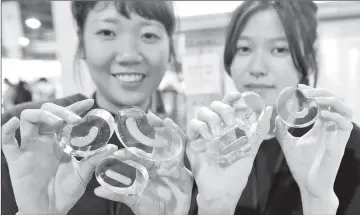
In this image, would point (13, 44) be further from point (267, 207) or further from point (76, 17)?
point (267, 207)

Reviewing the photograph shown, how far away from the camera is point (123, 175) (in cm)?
70

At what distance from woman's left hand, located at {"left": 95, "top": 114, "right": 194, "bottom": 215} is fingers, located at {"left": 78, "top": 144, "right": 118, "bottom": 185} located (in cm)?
3

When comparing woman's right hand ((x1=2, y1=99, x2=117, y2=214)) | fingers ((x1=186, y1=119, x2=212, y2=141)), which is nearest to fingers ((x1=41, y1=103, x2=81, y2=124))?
woman's right hand ((x1=2, y1=99, x2=117, y2=214))

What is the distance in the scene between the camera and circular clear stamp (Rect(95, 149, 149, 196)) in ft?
2.29

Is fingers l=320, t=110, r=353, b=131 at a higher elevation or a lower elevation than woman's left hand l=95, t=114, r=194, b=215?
higher

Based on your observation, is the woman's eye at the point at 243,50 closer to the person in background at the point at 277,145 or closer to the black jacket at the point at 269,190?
the person in background at the point at 277,145

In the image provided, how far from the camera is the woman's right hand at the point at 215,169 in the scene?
691 mm

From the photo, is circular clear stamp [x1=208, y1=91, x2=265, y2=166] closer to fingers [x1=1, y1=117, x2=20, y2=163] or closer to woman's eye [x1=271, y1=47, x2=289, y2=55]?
woman's eye [x1=271, y1=47, x2=289, y2=55]

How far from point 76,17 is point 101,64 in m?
0.12

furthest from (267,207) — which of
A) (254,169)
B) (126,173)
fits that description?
(126,173)

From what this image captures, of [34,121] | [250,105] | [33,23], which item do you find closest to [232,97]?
[250,105]

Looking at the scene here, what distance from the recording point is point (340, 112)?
66 centimetres

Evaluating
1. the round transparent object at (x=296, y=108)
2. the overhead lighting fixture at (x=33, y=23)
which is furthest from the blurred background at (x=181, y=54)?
the round transparent object at (x=296, y=108)

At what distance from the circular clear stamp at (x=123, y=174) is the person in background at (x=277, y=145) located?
4.3 inches
